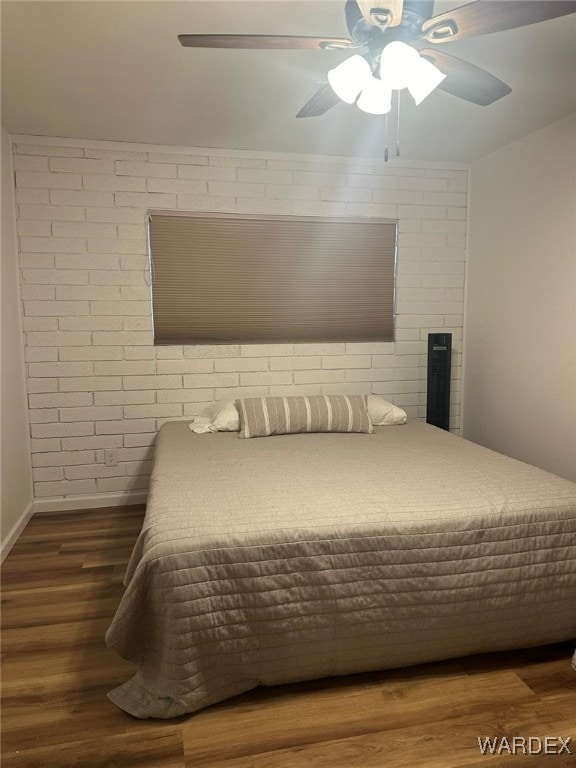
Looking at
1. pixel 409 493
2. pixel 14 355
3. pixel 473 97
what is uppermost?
pixel 473 97

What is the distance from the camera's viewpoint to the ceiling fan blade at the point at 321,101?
76.1 inches

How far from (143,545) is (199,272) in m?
2.22

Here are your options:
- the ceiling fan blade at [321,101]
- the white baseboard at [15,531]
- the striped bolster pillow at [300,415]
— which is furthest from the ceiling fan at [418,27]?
the white baseboard at [15,531]

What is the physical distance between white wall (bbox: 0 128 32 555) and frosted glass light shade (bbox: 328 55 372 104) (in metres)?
2.23

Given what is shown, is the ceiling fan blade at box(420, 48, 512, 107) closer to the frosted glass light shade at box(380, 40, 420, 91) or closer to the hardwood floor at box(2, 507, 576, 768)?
the frosted glass light shade at box(380, 40, 420, 91)

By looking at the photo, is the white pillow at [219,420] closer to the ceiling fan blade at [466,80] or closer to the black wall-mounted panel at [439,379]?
the black wall-mounted panel at [439,379]

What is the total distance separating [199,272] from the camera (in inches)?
141

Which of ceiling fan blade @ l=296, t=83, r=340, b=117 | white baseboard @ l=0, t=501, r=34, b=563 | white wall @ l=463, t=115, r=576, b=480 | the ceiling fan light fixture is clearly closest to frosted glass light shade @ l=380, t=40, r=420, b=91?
the ceiling fan light fixture

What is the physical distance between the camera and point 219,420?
10.8ft

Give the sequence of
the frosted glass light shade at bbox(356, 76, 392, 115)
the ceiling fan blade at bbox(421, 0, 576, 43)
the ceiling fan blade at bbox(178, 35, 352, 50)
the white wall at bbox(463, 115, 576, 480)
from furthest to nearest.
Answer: the white wall at bbox(463, 115, 576, 480) → the frosted glass light shade at bbox(356, 76, 392, 115) → the ceiling fan blade at bbox(178, 35, 352, 50) → the ceiling fan blade at bbox(421, 0, 576, 43)

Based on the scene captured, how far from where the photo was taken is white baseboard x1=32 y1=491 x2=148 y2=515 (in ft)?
11.5

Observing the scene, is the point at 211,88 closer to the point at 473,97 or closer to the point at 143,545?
the point at 473,97

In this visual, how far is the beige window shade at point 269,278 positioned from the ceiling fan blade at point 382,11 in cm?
219

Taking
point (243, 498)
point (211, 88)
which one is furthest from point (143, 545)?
point (211, 88)
